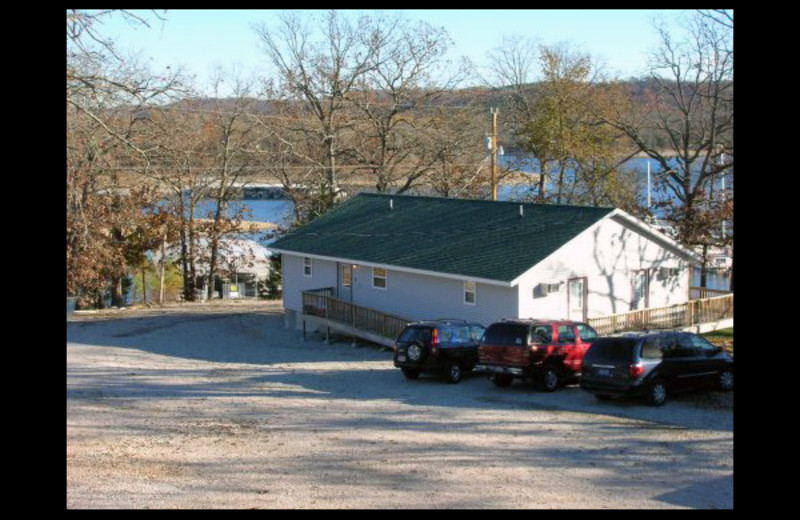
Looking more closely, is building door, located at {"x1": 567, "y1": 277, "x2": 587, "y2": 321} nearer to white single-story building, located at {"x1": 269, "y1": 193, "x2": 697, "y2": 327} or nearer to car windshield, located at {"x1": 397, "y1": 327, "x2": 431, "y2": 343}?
white single-story building, located at {"x1": 269, "y1": 193, "x2": 697, "y2": 327}

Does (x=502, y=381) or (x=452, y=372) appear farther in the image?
(x=452, y=372)

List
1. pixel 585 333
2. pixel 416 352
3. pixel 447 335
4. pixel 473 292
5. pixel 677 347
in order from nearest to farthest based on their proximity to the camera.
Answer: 1. pixel 677 347
2. pixel 585 333
3. pixel 416 352
4. pixel 447 335
5. pixel 473 292

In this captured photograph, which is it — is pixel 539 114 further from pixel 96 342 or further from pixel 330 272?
pixel 96 342

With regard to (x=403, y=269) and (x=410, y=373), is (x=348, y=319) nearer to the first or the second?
(x=403, y=269)

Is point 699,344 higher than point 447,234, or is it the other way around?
point 447,234

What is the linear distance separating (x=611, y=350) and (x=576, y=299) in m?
8.61

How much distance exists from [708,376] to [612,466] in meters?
7.19

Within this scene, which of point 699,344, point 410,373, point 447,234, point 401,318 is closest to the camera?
point 699,344

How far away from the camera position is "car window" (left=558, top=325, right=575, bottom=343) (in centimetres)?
2233

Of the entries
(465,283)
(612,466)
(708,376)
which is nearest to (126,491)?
(612,466)

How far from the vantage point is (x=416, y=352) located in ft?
77.5

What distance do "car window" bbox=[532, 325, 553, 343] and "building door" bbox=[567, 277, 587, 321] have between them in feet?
20.3

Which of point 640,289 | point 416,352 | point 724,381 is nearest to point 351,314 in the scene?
point 416,352
